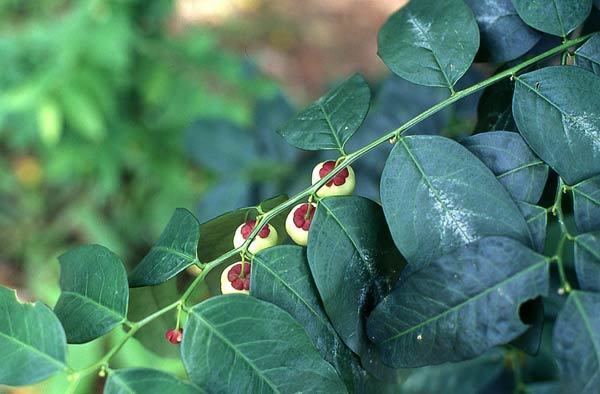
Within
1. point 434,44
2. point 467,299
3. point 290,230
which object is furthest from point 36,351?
point 434,44

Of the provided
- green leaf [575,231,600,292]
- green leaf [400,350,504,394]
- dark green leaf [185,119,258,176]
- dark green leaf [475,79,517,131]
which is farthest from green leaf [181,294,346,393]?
dark green leaf [185,119,258,176]

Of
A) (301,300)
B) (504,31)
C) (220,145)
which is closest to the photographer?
(301,300)

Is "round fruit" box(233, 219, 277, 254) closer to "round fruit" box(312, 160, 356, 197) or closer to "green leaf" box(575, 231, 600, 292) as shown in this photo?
"round fruit" box(312, 160, 356, 197)

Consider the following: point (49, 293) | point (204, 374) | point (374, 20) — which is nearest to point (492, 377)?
point (204, 374)

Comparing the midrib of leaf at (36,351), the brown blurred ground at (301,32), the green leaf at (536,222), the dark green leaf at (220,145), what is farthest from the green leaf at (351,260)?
the brown blurred ground at (301,32)

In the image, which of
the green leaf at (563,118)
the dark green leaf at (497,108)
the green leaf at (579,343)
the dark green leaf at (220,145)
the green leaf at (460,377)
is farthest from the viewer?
the dark green leaf at (220,145)

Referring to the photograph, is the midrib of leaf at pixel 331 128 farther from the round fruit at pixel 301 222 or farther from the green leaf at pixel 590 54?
the green leaf at pixel 590 54

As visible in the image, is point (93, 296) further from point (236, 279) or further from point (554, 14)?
point (554, 14)
